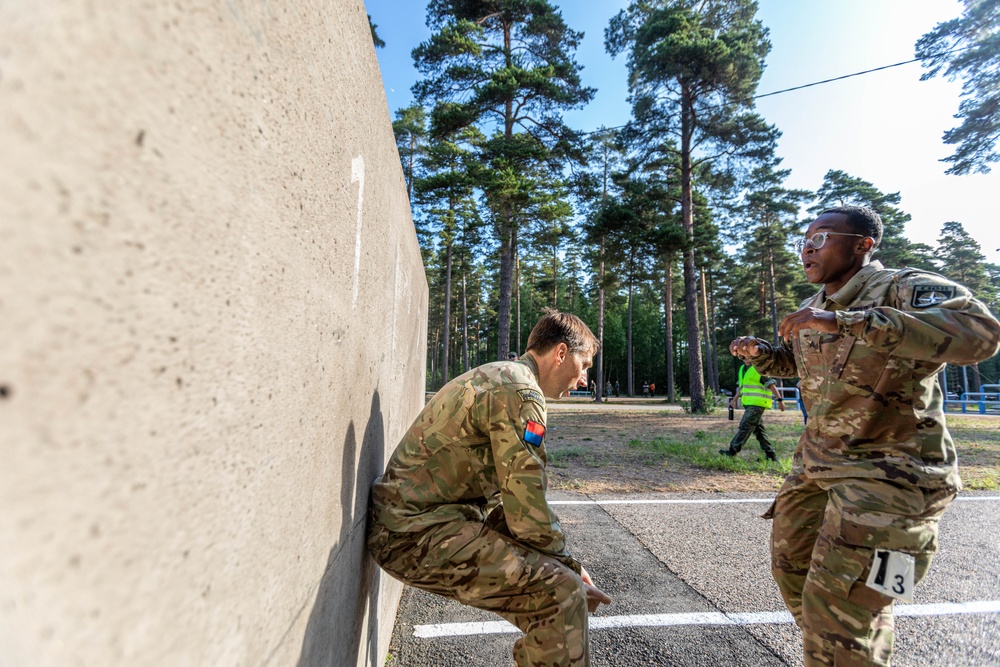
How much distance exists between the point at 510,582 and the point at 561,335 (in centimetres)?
104

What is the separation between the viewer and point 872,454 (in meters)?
1.94

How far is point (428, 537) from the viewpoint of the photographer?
1.72 meters

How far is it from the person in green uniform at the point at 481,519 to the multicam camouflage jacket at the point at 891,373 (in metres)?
1.16

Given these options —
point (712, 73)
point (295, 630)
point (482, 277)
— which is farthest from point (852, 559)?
point (482, 277)

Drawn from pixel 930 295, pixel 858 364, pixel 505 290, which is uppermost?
pixel 505 290

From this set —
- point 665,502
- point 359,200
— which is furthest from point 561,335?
point 665,502

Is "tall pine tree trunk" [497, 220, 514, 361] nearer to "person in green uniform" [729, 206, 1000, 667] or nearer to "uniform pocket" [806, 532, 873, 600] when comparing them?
"person in green uniform" [729, 206, 1000, 667]

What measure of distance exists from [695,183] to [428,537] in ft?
66.7

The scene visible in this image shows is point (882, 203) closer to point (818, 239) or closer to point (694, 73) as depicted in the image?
point (694, 73)

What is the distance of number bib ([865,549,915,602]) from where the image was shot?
1725mm

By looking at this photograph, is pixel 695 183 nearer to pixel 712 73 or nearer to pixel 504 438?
pixel 712 73

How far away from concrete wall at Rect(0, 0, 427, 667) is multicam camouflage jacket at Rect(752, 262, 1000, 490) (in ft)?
6.14

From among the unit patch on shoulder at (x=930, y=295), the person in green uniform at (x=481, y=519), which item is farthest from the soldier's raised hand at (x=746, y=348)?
the person in green uniform at (x=481, y=519)

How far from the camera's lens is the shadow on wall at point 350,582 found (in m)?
1.20
